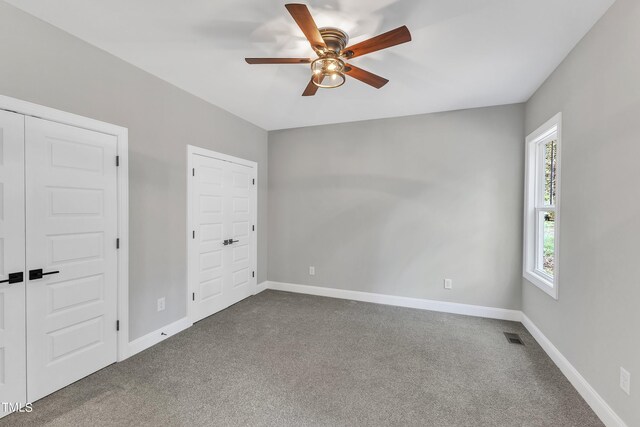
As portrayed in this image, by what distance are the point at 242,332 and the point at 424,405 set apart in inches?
76.8

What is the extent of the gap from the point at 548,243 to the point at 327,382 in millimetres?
2786

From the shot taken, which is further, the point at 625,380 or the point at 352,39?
the point at 352,39

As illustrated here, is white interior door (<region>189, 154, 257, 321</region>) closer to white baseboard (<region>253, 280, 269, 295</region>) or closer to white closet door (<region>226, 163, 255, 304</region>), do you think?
white closet door (<region>226, 163, 255, 304</region>)

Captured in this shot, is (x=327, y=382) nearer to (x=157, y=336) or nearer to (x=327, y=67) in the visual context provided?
(x=157, y=336)

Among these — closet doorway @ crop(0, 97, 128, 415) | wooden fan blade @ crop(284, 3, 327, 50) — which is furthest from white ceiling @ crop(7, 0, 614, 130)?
closet doorway @ crop(0, 97, 128, 415)

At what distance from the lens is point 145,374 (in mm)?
2305

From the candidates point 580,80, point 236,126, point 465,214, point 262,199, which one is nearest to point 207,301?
point 262,199

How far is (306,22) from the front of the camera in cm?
157

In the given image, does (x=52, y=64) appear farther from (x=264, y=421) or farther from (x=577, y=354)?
(x=577, y=354)

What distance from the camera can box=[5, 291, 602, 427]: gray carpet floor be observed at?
1852 mm

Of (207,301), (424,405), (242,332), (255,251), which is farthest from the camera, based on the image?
(255,251)

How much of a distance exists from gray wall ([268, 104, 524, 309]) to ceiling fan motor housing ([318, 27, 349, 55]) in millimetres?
2178

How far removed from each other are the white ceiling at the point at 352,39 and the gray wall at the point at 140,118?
0.13 meters

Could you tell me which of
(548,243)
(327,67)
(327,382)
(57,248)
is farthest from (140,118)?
(548,243)
